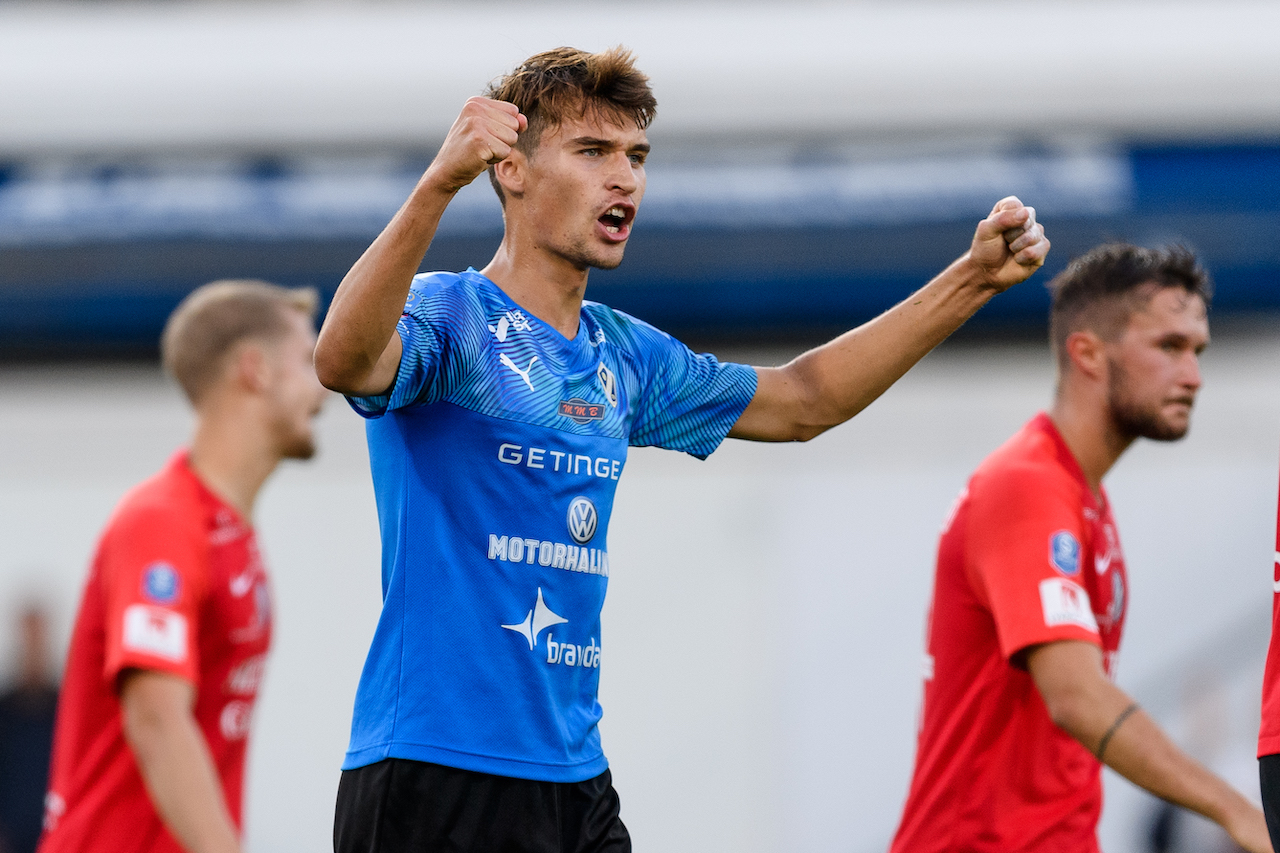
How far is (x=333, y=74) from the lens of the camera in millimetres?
9945

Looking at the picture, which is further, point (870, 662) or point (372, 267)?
point (870, 662)

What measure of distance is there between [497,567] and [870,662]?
6735mm

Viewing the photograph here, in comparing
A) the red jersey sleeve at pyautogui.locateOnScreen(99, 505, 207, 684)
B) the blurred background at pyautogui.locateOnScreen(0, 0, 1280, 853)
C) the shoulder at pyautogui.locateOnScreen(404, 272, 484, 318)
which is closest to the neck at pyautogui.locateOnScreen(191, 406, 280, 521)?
the red jersey sleeve at pyautogui.locateOnScreen(99, 505, 207, 684)

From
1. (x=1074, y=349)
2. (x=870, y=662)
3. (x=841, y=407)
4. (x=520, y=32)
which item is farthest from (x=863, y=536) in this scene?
(x=841, y=407)

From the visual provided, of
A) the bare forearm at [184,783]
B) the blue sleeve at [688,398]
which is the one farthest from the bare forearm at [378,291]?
the bare forearm at [184,783]

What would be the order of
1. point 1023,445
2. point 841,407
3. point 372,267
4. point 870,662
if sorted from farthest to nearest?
point 870,662 → point 1023,445 → point 841,407 → point 372,267

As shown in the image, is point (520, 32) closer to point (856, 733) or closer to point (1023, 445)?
point (856, 733)

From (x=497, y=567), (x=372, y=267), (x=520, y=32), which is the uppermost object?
(x=520, y=32)

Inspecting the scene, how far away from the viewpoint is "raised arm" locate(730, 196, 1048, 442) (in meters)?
3.19

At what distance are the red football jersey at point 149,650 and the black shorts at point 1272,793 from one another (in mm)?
2485

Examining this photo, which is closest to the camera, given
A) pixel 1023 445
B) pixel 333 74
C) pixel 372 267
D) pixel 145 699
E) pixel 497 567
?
pixel 372 267

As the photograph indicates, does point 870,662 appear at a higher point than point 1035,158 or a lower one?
lower

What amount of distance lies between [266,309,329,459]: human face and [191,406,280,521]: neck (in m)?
0.06

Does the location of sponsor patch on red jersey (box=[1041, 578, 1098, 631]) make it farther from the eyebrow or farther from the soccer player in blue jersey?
the eyebrow
